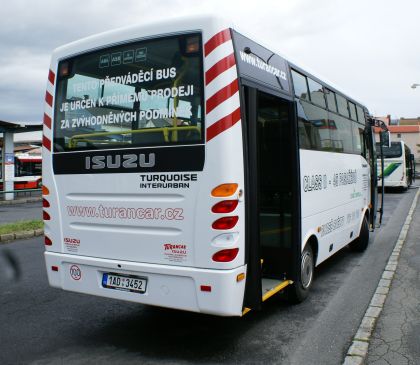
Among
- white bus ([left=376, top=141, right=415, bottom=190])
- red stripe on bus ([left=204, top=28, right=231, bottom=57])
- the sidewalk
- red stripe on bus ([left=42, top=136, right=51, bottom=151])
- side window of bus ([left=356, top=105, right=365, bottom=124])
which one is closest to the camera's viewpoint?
red stripe on bus ([left=204, top=28, right=231, bottom=57])

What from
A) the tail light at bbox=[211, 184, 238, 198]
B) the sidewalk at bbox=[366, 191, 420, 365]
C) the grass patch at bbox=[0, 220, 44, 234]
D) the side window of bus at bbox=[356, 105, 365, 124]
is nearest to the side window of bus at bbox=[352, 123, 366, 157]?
the side window of bus at bbox=[356, 105, 365, 124]

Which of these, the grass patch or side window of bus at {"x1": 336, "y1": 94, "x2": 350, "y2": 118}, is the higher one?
side window of bus at {"x1": 336, "y1": 94, "x2": 350, "y2": 118}

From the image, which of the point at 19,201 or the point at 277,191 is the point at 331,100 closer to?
the point at 277,191

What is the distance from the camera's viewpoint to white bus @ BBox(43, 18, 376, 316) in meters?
3.90

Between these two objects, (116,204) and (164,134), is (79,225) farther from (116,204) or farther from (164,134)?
(164,134)

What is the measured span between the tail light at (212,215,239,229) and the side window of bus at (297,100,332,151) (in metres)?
1.84

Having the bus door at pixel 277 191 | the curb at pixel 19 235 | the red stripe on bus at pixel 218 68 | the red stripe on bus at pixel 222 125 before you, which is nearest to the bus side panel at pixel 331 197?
the bus door at pixel 277 191

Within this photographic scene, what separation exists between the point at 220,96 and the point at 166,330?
8.19 feet

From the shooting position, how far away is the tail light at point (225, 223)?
3846 mm

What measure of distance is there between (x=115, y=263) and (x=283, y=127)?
2433 millimetres

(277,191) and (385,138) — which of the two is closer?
(277,191)

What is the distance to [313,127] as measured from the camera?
5855 millimetres

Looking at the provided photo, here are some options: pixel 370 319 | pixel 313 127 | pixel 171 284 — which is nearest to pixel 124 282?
pixel 171 284

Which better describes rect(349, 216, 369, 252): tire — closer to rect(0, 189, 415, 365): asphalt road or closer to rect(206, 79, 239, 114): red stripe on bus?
rect(0, 189, 415, 365): asphalt road
